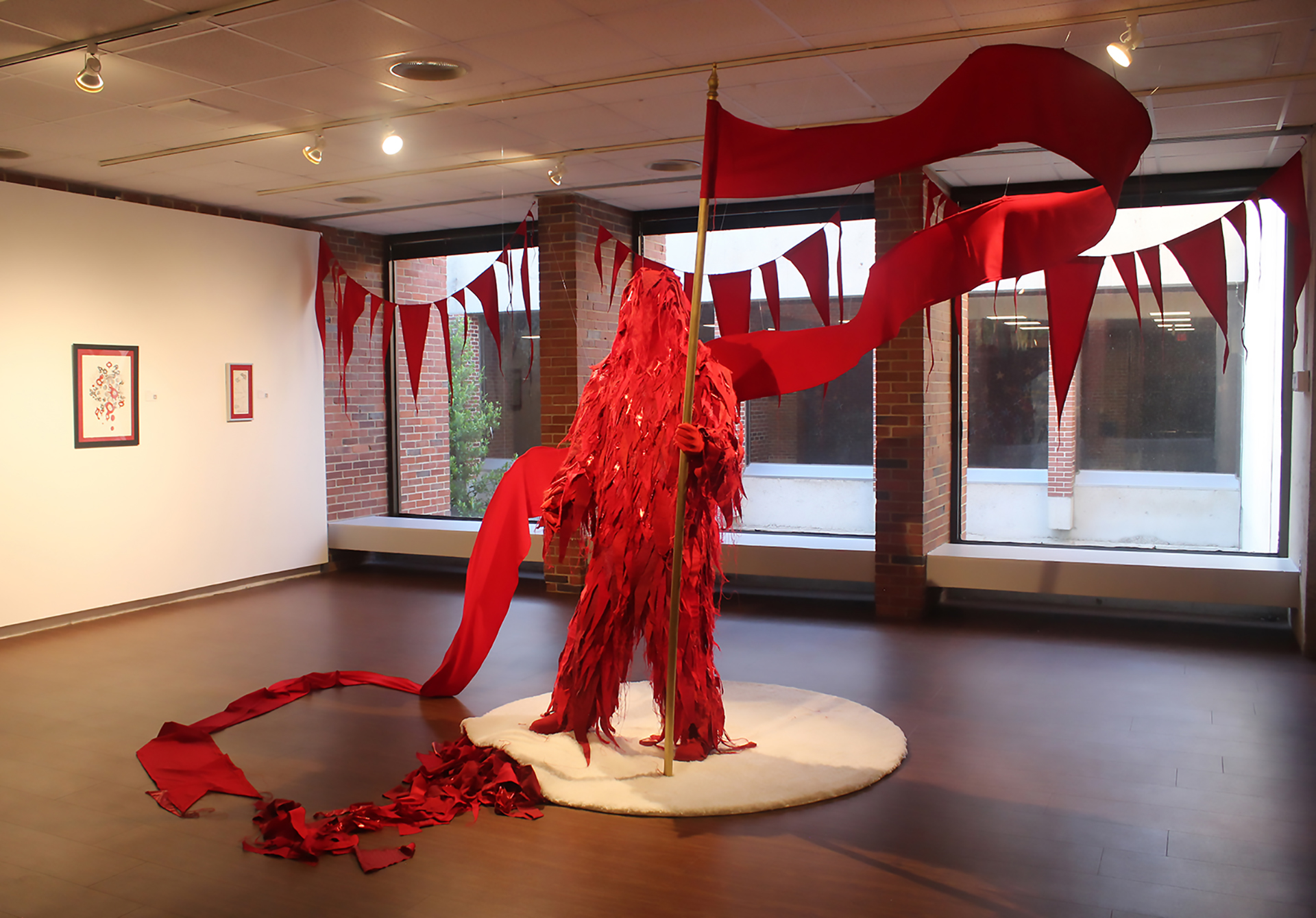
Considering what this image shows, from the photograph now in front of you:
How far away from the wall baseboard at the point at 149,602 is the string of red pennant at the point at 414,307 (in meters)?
1.38

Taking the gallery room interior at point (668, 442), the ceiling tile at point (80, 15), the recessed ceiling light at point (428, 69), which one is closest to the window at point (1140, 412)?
the gallery room interior at point (668, 442)

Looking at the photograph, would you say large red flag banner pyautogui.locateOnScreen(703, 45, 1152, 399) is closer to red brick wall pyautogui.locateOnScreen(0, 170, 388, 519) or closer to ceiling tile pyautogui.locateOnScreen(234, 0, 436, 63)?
ceiling tile pyautogui.locateOnScreen(234, 0, 436, 63)

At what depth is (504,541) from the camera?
4.26 m

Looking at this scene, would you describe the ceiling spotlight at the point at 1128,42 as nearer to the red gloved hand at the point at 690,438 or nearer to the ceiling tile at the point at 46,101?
the red gloved hand at the point at 690,438

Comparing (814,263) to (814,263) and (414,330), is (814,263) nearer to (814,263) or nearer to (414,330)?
(814,263)

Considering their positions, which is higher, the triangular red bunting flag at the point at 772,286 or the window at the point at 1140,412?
the triangular red bunting flag at the point at 772,286

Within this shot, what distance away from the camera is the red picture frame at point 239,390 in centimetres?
701

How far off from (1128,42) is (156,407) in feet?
18.8

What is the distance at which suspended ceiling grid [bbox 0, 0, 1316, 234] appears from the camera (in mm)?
3607

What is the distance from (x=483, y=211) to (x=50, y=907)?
17.9ft

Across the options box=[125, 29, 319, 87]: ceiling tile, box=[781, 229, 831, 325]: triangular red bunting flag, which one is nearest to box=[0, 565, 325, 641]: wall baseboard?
box=[125, 29, 319, 87]: ceiling tile

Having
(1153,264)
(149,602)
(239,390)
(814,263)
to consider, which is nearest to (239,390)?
(239,390)

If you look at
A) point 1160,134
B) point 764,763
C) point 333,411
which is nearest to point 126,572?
point 333,411

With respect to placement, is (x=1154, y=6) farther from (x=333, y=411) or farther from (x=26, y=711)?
(x=333, y=411)
